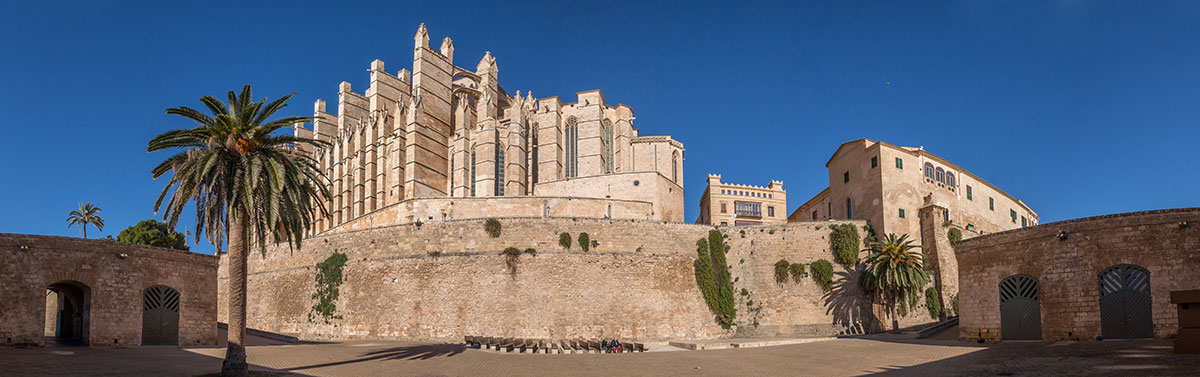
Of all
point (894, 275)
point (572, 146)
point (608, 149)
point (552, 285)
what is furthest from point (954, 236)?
point (572, 146)

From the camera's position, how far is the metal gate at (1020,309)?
80.8ft

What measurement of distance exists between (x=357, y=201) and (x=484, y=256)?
2283 centimetres

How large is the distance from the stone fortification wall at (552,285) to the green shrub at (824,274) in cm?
39

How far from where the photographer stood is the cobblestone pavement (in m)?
17.6

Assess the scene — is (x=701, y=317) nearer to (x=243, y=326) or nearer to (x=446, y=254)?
(x=446, y=254)

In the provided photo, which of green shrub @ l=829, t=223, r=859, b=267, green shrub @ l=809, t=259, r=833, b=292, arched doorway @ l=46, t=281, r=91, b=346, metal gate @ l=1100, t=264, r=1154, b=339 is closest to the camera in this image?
metal gate @ l=1100, t=264, r=1154, b=339

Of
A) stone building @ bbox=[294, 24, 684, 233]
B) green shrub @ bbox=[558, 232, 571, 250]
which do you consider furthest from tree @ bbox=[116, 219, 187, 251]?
green shrub @ bbox=[558, 232, 571, 250]

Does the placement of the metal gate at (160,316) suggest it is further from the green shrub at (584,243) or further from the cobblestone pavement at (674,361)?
the green shrub at (584,243)

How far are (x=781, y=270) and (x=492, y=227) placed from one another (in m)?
13.9

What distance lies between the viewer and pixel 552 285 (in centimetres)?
Answer: 3466

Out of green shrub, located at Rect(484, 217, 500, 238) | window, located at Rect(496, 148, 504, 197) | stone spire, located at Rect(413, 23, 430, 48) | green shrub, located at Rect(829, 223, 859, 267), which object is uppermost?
stone spire, located at Rect(413, 23, 430, 48)

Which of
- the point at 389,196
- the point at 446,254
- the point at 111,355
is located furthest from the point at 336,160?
the point at 111,355

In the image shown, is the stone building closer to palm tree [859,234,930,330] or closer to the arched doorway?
palm tree [859,234,930,330]

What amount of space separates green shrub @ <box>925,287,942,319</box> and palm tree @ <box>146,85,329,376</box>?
92.9 feet
